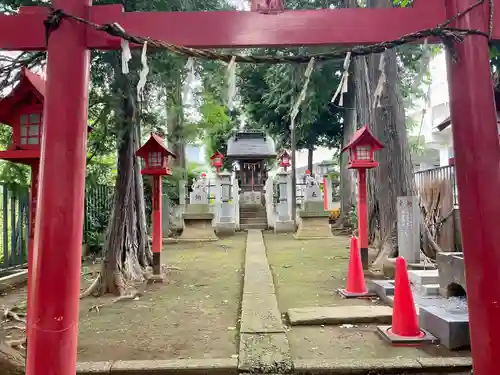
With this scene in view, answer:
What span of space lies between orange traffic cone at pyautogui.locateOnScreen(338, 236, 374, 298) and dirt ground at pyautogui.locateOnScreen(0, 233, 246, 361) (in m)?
1.81

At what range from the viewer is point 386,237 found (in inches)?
308

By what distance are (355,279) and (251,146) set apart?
52.4 ft

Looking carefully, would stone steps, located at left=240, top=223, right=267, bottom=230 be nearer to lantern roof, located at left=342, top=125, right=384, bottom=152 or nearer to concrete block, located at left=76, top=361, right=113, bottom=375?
lantern roof, located at left=342, top=125, right=384, bottom=152

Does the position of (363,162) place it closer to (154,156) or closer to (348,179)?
(154,156)

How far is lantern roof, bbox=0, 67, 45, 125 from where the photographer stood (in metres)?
3.47

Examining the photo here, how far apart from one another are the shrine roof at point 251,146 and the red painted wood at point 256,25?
57.8 feet

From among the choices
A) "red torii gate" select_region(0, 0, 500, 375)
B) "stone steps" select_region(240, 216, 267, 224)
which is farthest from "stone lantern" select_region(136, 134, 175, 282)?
"stone steps" select_region(240, 216, 267, 224)

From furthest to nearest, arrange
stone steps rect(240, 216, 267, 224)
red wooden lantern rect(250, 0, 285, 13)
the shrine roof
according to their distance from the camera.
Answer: the shrine roof
stone steps rect(240, 216, 267, 224)
red wooden lantern rect(250, 0, 285, 13)

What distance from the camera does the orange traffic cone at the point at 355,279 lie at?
229 inches

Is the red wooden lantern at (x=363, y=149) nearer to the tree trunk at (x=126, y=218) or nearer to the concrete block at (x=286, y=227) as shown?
the tree trunk at (x=126, y=218)

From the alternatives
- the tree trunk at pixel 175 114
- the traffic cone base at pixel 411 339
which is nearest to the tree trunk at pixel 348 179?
the tree trunk at pixel 175 114

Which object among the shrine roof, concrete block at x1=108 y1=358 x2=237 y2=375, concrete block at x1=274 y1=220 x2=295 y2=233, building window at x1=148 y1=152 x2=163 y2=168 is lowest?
concrete block at x1=108 y1=358 x2=237 y2=375

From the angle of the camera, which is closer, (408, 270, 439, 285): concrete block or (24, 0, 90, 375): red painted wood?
(24, 0, 90, 375): red painted wood

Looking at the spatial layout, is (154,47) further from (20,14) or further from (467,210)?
(467,210)
